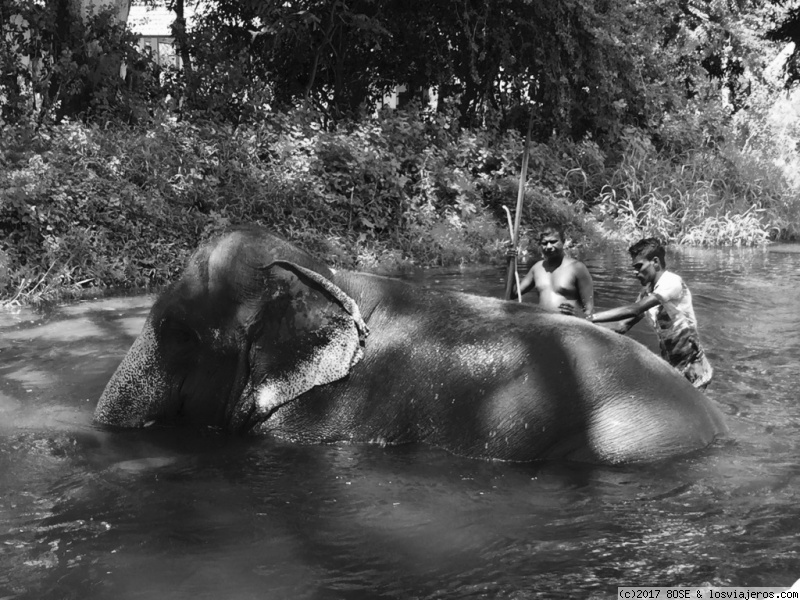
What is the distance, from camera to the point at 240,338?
17.4 ft

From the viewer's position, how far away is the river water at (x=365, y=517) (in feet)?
12.7

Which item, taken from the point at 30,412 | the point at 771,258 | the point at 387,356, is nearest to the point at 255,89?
the point at 771,258

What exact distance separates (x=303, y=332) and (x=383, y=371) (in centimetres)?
47

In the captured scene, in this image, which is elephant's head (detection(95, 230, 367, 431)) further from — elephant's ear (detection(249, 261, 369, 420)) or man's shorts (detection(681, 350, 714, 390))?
man's shorts (detection(681, 350, 714, 390))

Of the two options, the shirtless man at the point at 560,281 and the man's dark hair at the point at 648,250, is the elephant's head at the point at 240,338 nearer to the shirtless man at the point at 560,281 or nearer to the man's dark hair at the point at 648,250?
the man's dark hair at the point at 648,250

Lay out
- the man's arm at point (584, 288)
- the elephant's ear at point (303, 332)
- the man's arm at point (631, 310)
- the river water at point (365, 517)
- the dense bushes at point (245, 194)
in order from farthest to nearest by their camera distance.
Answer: the dense bushes at point (245, 194) → the man's arm at point (584, 288) → the man's arm at point (631, 310) → the elephant's ear at point (303, 332) → the river water at point (365, 517)

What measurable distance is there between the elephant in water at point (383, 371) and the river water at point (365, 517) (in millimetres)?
127

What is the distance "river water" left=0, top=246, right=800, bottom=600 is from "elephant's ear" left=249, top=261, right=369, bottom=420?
0.43m

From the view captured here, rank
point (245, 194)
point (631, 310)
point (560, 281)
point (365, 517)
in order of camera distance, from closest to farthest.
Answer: point (365, 517), point (631, 310), point (560, 281), point (245, 194)

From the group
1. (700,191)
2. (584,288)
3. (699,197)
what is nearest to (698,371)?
(584,288)

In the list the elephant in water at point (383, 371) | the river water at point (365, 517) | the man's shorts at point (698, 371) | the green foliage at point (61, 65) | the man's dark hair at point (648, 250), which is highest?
the green foliage at point (61, 65)

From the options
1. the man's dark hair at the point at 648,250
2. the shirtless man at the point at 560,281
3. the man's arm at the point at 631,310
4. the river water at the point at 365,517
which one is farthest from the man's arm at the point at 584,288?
the river water at the point at 365,517

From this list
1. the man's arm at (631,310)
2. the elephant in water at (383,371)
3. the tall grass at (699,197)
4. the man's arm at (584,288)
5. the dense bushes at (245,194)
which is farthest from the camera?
the tall grass at (699,197)

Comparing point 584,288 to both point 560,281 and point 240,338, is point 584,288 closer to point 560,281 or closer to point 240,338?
point 560,281
